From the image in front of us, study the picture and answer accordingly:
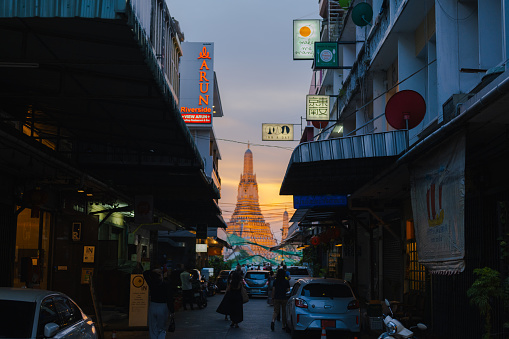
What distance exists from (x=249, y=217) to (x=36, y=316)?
421ft

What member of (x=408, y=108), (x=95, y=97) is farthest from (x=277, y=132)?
(x=95, y=97)

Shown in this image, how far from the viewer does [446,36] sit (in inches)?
594

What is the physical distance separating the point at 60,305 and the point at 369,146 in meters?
8.20

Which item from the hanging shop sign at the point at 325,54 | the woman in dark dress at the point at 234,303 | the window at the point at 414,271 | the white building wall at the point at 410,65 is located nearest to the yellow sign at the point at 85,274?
the woman in dark dress at the point at 234,303

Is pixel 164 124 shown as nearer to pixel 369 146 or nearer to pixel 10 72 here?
pixel 10 72

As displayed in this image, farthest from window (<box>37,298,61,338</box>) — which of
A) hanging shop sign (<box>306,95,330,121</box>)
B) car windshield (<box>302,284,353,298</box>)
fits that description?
hanging shop sign (<box>306,95,330,121</box>)

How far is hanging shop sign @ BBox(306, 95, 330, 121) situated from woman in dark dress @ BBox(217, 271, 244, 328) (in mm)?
13465

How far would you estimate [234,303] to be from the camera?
19953mm

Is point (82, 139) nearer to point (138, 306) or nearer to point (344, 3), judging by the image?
point (138, 306)

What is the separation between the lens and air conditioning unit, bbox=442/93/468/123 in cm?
1334

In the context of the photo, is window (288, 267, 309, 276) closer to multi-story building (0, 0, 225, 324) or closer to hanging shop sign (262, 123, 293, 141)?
hanging shop sign (262, 123, 293, 141)

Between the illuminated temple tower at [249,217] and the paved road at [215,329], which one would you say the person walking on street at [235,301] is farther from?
the illuminated temple tower at [249,217]

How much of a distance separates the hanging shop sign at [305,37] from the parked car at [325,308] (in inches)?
770

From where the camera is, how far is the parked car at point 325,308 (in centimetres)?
1555
